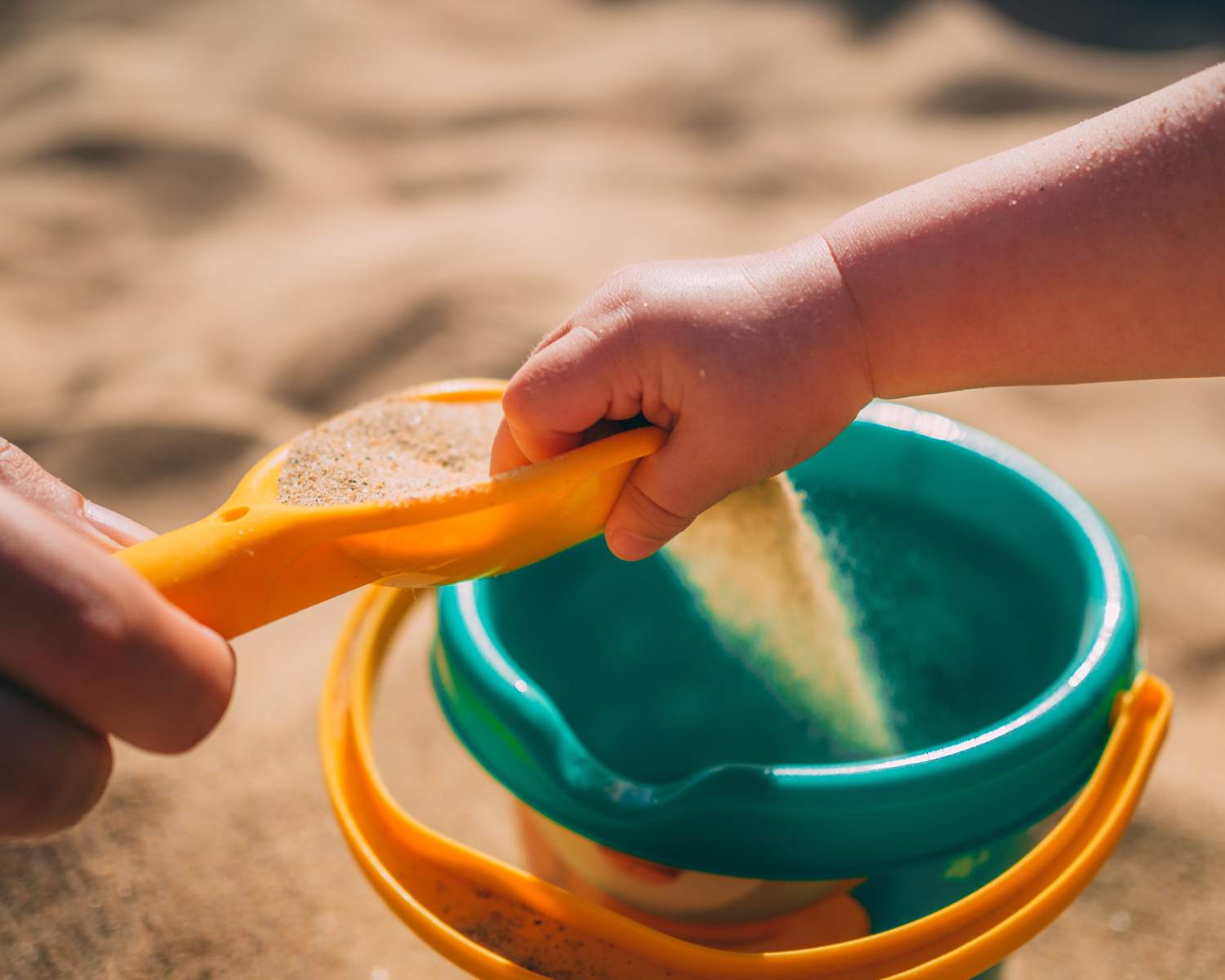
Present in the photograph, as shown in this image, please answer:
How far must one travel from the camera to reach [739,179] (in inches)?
75.7

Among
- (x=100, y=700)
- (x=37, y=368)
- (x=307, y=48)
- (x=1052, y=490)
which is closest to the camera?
(x=100, y=700)

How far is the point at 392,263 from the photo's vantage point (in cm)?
169

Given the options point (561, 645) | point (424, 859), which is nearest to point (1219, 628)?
point (561, 645)

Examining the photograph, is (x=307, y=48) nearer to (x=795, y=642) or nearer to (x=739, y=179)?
(x=739, y=179)

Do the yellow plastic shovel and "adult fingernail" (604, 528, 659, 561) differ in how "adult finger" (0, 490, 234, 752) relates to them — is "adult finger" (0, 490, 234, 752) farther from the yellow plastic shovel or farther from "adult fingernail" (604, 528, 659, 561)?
"adult fingernail" (604, 528, 659, 561)

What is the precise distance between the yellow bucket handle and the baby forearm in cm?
25

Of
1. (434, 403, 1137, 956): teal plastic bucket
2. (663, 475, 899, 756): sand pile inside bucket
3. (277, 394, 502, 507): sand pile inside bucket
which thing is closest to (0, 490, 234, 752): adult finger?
(277, 394, 502, 507): sand pile inside bucket

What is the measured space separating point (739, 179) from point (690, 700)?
125 cm

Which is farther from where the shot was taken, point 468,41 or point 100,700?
point 468,41

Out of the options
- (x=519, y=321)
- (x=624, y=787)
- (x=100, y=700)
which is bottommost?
(x=519, y=321)

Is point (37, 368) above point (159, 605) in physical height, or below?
below

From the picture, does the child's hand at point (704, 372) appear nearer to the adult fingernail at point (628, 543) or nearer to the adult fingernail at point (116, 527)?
the adult fingernail at point (628, 543)

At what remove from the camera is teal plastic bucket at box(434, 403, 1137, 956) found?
67cm

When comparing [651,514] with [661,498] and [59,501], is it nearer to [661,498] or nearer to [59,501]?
[661,498]
